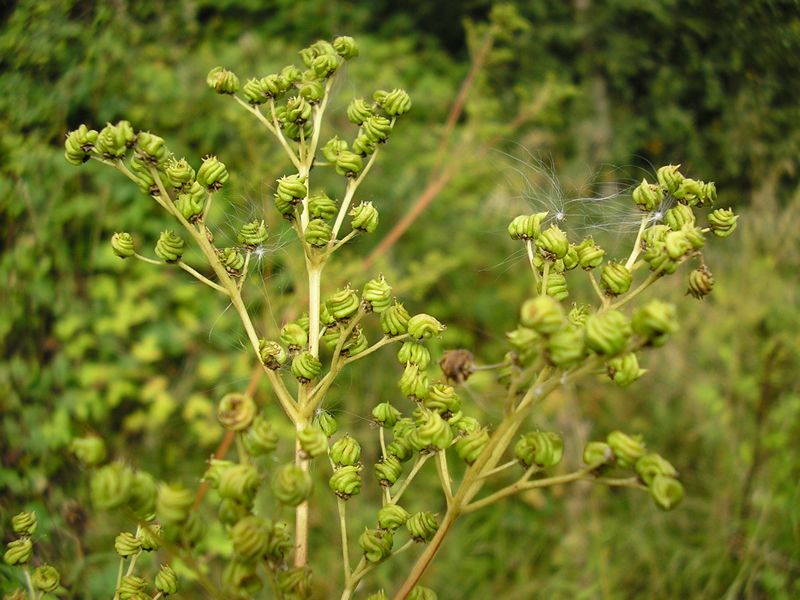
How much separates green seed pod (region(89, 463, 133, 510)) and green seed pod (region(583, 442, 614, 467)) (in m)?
0.67

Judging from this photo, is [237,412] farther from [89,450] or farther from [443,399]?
[443,399]

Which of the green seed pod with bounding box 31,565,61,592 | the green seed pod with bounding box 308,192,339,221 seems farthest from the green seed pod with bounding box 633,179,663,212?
the green seed pod with bounding box 31,565,61,592

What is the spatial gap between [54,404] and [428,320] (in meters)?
2.12

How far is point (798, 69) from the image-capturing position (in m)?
2.69

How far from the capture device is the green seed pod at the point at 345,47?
1435 millimetres

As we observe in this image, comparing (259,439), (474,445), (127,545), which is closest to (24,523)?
(127,545)

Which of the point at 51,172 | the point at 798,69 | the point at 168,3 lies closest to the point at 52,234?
the point at 51,172

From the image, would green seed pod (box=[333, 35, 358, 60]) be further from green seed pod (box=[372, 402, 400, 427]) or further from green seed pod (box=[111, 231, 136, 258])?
green seed pod (box=[372, 402, 400, 427])

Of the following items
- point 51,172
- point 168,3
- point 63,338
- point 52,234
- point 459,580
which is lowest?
point 459,580

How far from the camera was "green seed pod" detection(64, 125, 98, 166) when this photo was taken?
1.25 metres

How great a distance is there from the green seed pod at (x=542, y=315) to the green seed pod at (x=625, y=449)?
0.23m

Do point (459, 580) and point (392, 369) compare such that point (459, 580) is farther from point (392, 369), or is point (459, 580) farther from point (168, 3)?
point (168, 3)

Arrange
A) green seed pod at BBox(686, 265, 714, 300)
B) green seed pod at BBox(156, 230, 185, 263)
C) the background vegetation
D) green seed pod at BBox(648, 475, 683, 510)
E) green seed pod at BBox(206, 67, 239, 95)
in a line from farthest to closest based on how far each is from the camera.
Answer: the background vegetation < green seed pod at BBox(206, 67, 239, 95) < green seed pod at BBox(156, 230, 185, 263) < green seed pod at BBox(686, 265, 714, 300) < green seed pod at BBox(648, 475, 683, 510)

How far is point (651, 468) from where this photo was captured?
961 millimetres
